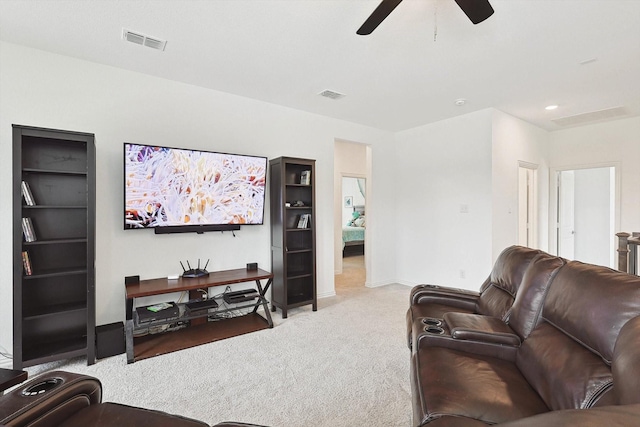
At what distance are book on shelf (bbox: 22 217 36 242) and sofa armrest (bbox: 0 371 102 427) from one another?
1.69 m

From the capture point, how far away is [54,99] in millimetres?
2736

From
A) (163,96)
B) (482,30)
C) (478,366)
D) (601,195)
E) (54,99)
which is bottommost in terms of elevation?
(478,366)

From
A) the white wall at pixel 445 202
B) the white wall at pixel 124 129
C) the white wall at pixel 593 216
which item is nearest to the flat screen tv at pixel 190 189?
the white wall at pixel 124 129

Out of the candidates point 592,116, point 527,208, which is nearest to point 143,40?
point 592,116

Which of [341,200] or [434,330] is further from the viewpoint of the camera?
[341,200]

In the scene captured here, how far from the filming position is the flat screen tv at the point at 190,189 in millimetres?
2926

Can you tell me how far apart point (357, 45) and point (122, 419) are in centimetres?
284

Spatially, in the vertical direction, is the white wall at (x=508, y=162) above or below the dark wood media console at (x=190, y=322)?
above

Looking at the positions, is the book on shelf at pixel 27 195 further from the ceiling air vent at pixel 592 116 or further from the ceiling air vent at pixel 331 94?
the ceiling air vent at pixel 592 116

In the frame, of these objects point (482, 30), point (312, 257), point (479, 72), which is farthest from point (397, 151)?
point (482, 30)

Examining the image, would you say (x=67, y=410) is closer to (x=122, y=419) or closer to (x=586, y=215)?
(x=122, y=419)

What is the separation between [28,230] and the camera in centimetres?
241

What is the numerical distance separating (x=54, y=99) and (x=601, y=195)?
8402 mm

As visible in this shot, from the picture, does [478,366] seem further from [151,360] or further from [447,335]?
[151,360]
